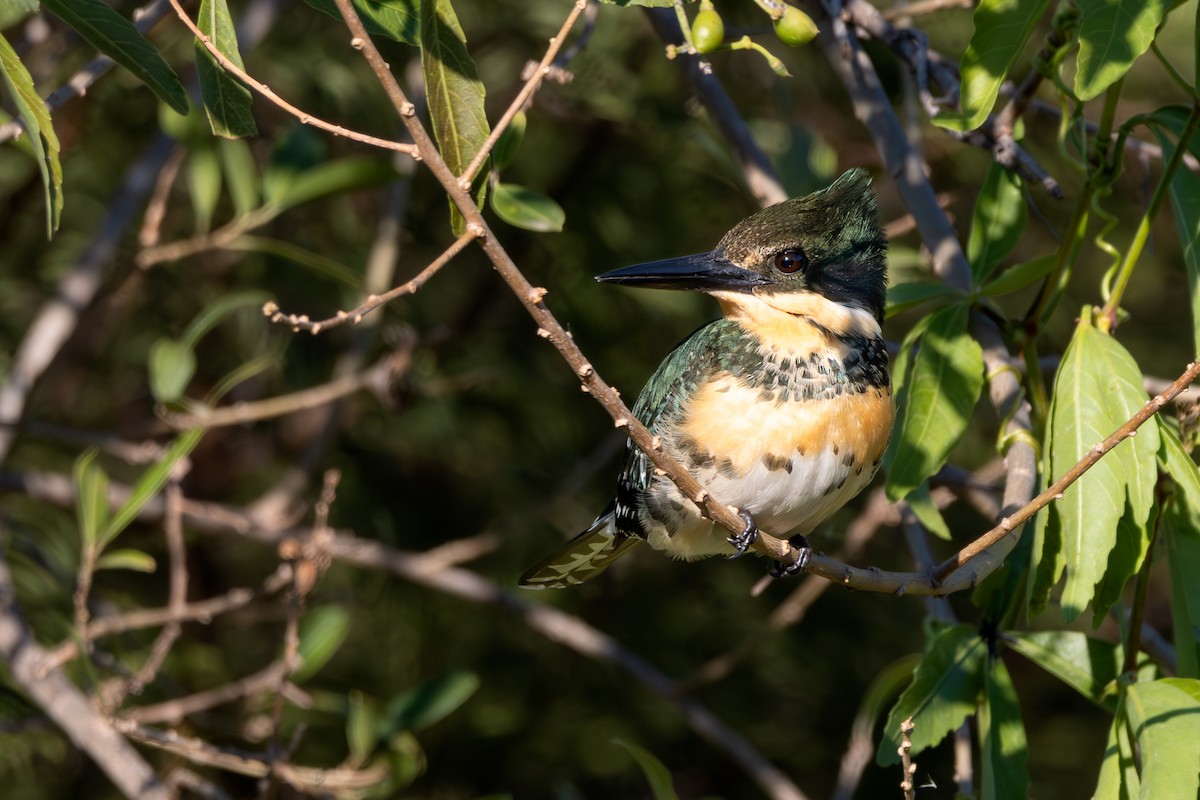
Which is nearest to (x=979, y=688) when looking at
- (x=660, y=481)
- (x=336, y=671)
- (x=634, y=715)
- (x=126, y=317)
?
(x=660, y=481)

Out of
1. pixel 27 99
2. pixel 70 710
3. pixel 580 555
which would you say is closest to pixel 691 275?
pixel 580 555

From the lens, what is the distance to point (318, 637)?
359cm

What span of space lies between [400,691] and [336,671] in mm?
270

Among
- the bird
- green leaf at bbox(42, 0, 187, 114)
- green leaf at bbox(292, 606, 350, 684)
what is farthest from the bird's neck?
green leaf at bbox(292, 606, 350, 684)

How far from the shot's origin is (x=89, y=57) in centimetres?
375

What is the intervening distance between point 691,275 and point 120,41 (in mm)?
1123

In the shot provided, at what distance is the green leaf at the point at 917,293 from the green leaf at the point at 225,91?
123 centimetres

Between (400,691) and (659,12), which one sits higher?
(659,12)

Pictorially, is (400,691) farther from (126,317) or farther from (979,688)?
(979,688)

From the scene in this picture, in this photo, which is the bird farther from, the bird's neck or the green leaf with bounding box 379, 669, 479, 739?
the green leaf with bounding box 379, 669, 479, 739

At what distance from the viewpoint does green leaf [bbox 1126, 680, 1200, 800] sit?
206cm

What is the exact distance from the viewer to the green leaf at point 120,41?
74.3 inches

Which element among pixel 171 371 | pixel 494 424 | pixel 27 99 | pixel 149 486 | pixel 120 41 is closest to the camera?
pixel 27 99

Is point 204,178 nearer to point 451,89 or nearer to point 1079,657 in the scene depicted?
point 451,89
